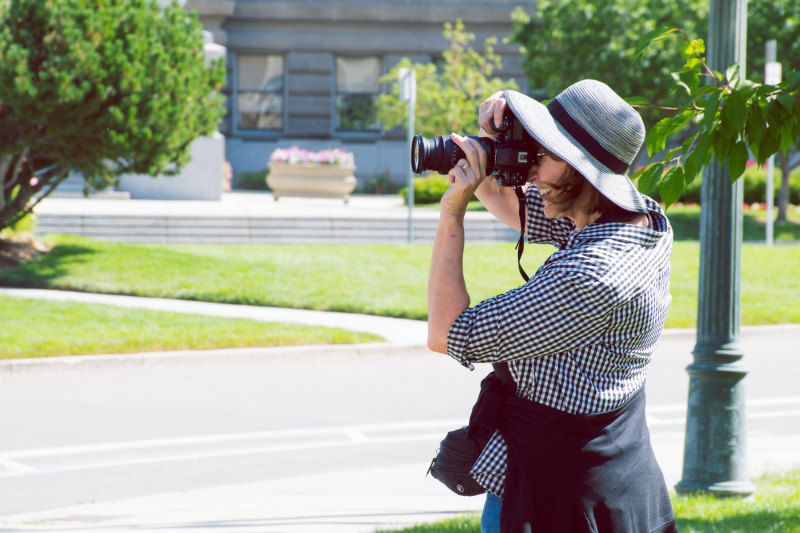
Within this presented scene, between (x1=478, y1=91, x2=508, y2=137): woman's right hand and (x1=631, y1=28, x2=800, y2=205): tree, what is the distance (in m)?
1.04

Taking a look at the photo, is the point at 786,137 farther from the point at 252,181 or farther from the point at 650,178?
the point at 252,181

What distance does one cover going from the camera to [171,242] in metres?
17.3

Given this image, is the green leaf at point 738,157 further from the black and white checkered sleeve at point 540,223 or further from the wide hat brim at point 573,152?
the wide hat brim at point 573,152

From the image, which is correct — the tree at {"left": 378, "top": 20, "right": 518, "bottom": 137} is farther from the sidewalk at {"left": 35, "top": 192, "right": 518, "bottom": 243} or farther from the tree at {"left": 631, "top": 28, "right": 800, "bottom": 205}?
the tree at {"left": 631, "top": 28, "right": 800, "bottom": 205}

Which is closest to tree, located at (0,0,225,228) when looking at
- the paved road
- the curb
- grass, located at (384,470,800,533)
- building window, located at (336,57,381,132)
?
the curb

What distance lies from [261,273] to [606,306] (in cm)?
1240

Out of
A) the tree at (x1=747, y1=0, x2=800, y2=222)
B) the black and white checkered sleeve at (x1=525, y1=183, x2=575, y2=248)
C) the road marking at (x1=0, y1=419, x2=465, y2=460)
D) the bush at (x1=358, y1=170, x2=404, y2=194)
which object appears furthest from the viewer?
the bush at (x1=358, y1=170, x2=404, y2=194)

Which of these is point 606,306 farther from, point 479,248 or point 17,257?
point 479,248

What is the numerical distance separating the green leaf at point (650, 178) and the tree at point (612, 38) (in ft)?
Answer: 68.1

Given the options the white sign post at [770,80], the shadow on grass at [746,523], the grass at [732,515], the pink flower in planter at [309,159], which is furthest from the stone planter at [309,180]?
the shadow on grass at [746,523]

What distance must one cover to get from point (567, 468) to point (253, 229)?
53.9ft

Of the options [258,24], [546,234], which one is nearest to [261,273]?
[546,234]

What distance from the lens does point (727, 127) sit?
132 inches

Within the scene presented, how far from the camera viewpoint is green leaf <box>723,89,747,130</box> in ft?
10.7
